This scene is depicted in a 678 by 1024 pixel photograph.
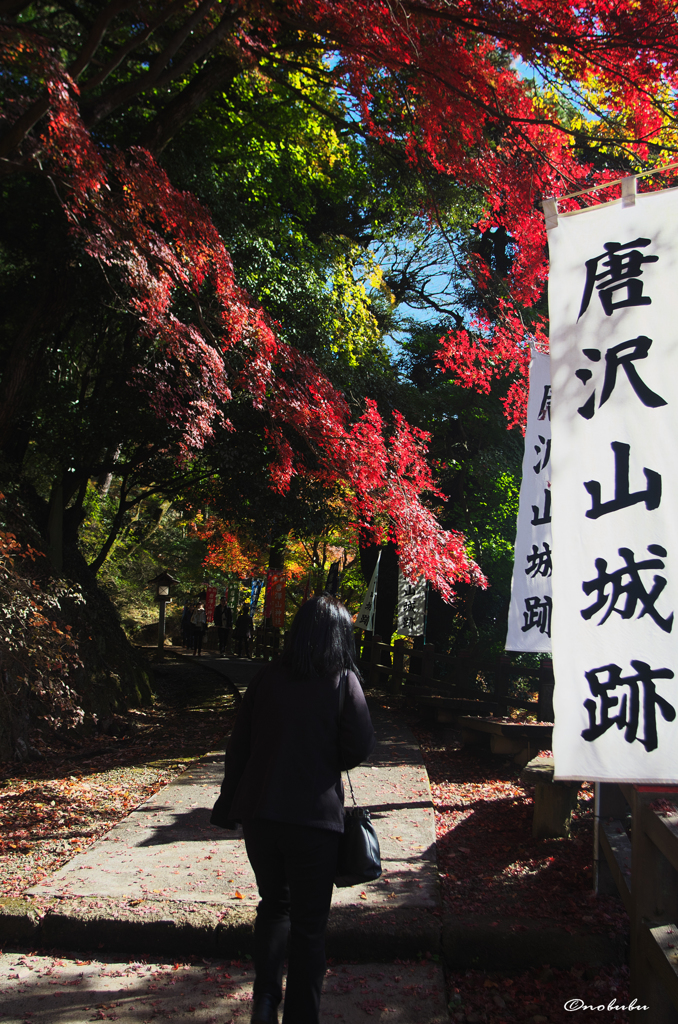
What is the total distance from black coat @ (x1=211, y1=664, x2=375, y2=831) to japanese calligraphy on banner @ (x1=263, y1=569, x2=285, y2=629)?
17361mm

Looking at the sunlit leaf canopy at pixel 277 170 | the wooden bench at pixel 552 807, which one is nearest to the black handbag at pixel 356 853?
the wooden bench at pixel 552 807

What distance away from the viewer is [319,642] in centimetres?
260

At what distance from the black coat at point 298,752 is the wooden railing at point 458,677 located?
17.2 feet

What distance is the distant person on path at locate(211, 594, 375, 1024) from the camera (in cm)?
238

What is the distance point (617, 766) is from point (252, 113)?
11619 mm

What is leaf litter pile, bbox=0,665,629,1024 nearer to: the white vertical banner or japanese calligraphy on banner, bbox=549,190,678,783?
japanese calligraphy on banner, bbox=549,190,678,783

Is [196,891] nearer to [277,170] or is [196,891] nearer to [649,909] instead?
[649,909]

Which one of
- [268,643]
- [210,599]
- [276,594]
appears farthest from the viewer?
[210,599]

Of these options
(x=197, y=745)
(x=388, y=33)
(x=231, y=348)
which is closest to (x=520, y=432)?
(x=231, y=348)

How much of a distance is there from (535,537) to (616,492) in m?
3.03

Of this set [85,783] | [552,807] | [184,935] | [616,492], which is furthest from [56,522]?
[616,492]

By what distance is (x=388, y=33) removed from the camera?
6613 mm

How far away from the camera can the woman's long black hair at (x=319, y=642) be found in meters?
2.59

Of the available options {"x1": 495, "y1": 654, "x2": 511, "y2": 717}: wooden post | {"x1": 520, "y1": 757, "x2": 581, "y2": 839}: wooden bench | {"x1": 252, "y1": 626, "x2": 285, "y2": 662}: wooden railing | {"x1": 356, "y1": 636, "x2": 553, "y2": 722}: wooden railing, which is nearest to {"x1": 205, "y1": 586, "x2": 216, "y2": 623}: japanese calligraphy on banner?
{"x1": 252, "y1": 626, "x2": 285, "y2": 662}: wooden railing
